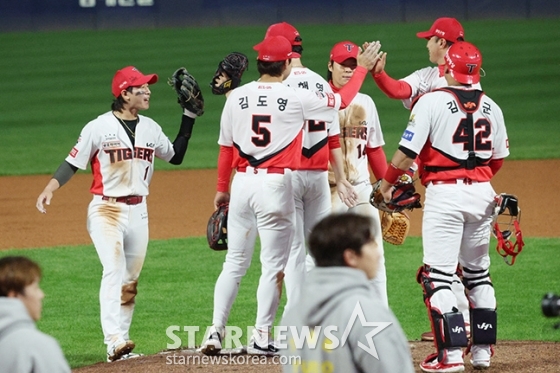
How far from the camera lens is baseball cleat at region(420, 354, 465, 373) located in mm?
5844

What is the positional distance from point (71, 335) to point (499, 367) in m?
3.25

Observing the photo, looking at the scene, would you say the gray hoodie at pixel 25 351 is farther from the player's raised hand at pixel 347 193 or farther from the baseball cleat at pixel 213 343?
the player's raised hand at pixel 347 193

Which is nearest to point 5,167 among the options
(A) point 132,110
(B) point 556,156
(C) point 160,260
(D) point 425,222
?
(C) point 160,260

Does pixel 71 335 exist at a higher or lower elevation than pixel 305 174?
lower

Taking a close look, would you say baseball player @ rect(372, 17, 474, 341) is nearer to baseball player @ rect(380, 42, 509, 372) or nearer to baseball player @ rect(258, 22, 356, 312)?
baseball player @ rect(258, 22, 356, 312)

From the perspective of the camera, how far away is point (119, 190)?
263 inches

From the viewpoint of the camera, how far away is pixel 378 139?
7.17 meters

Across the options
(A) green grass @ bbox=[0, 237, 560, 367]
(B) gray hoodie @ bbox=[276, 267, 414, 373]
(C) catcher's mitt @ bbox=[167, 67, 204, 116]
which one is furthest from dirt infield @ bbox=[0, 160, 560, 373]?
(B) gray hoodie @ bbox=[276, 267, 414, 373]

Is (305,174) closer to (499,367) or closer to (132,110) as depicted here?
(132,110)

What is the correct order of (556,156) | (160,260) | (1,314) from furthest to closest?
(556,156) → (160,260) → (1,314)

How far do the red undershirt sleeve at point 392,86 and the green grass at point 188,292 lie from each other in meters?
1.78

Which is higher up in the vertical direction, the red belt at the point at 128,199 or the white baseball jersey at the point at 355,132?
the white baseball jersey at the point at 355,132

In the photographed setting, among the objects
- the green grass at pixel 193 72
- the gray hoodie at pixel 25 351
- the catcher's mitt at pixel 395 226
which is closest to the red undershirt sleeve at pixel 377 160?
the catcher's mitt at pixel 395 226

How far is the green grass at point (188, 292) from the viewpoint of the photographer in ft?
25.2
